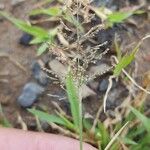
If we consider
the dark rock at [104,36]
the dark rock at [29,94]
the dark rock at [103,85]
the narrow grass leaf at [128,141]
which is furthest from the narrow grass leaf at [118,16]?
the narrow grass leaf at [128,141]

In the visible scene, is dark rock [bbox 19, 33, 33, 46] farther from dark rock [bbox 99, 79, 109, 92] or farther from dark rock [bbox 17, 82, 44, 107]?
Answer: dark rock [bbox 99, 79, 109, 92]

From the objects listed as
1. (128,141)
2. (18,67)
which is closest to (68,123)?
(128,141)

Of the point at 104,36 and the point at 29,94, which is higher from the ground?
the point at 104,36

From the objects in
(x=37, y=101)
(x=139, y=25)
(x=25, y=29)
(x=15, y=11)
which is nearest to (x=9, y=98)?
(x=37, y=101)

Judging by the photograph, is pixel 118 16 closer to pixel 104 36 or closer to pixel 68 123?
pixel 104 36

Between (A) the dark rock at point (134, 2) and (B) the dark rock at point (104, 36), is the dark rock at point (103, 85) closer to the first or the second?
(B) the dark rock at point (104, 36)

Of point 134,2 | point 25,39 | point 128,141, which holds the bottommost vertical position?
point 128,141
